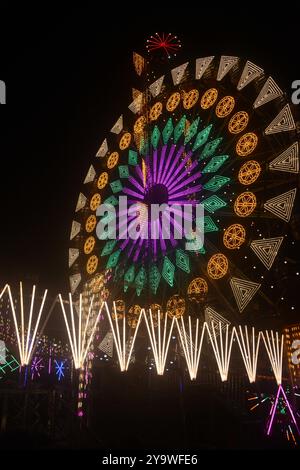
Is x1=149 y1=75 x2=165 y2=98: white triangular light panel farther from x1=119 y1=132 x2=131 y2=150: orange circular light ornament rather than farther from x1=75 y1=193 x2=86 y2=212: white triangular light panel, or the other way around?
x1=75 y1=193 x2=86 y2=212: white triangular light panel

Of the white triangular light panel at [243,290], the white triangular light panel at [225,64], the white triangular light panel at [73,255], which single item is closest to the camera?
the white triangular light panel at [243,290]

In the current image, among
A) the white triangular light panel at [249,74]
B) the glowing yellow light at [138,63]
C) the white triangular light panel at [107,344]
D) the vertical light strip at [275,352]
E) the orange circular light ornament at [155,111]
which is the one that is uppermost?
the glowing yellow light at [138,63]

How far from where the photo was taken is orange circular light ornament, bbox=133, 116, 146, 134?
26800 mm

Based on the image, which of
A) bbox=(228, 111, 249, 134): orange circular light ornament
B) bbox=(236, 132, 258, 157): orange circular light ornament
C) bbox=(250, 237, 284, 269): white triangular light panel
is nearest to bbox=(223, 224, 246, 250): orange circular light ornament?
bbox=(250, 237, 284, 269): white triangular light panel

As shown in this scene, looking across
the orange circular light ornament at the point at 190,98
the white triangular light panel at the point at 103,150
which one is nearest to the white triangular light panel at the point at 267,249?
the orange circular light ornament at the point at 190,98

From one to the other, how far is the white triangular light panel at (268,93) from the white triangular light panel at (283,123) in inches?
33.9

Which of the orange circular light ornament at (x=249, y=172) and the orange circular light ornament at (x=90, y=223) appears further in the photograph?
the orange circular light ornament at (x=90, y=223)

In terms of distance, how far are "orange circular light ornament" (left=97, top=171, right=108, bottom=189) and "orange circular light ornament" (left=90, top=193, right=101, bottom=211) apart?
52cm

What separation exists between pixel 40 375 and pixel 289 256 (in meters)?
9.78

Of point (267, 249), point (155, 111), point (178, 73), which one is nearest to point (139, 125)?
point (155, 111)

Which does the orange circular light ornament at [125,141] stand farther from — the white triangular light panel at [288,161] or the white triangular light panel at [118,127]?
the white triangular light panel at [288,161]

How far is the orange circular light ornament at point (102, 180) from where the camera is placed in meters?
28.2
